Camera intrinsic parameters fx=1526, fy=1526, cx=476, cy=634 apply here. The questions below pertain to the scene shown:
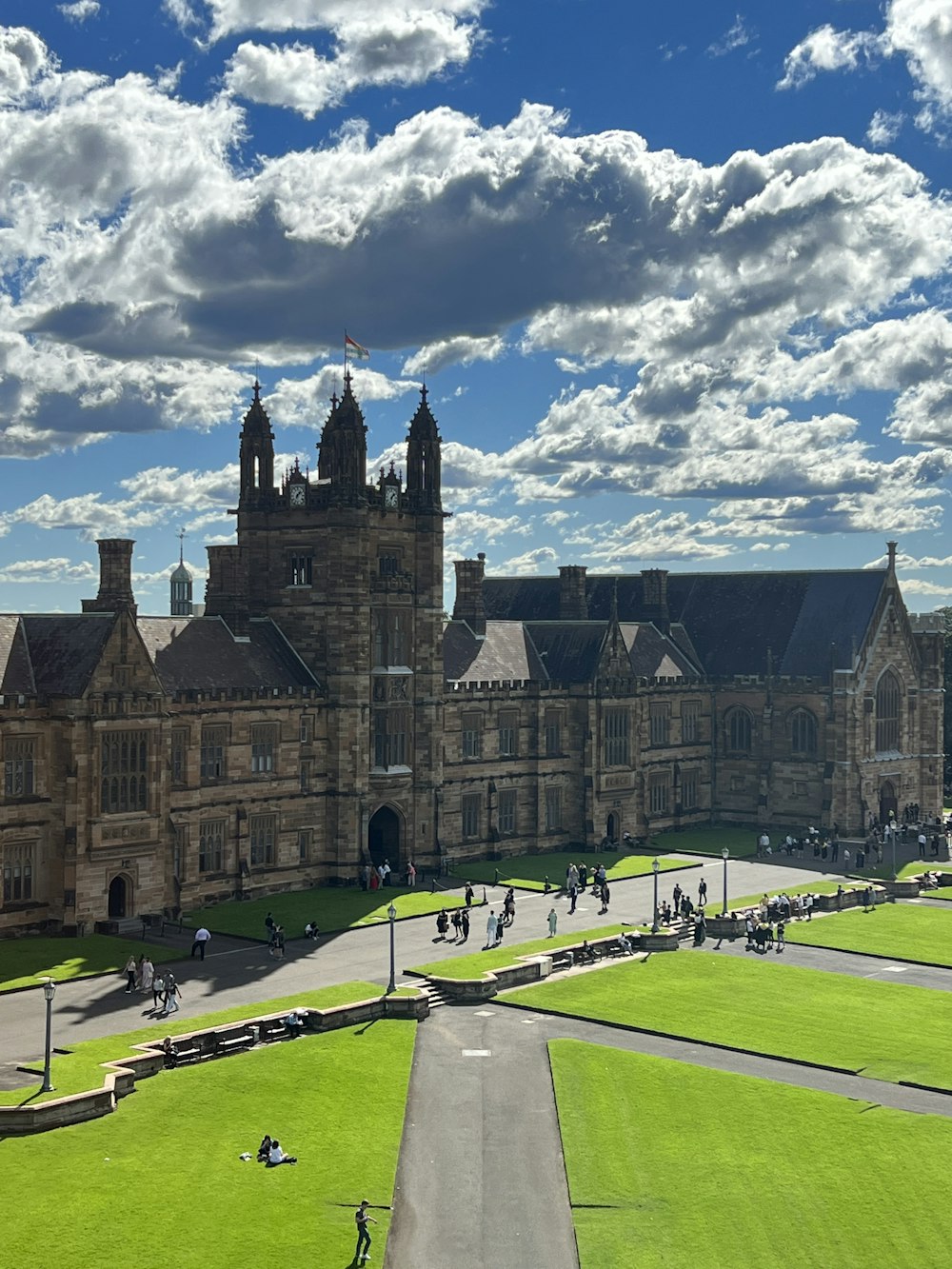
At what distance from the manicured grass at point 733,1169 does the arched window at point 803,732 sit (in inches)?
2351

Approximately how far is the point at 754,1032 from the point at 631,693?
1872 inches

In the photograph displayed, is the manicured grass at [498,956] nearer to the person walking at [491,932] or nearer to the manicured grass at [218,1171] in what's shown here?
the person walking at [491,932]

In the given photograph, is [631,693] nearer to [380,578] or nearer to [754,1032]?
[380,578]

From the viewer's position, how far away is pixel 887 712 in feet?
356

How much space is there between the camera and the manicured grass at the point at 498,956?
6084 centimetres

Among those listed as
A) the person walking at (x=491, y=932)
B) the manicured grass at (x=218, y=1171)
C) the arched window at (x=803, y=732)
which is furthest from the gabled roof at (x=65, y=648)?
the arched window at (x=803, y=732)

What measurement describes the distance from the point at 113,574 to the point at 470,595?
3157cm

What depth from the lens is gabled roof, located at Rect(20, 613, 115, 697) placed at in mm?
68000

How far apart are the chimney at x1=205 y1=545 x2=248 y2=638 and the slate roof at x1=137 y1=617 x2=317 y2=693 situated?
28.5 inches

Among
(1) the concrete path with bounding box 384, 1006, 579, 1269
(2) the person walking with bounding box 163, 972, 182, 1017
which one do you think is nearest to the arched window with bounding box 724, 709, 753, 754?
(1) the concrete path with bounding box 384, 1006, 579, 1269

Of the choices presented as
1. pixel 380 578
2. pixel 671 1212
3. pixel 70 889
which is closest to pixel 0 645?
pixel 70 889

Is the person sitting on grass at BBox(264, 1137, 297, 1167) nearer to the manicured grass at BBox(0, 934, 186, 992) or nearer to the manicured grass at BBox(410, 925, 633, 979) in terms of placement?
the manicured grass at BBox(410, 925, 633, 979)

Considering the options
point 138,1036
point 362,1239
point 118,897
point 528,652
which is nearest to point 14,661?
point 118,897

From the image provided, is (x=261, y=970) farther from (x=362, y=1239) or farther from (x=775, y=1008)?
(x=362, y=1239)
